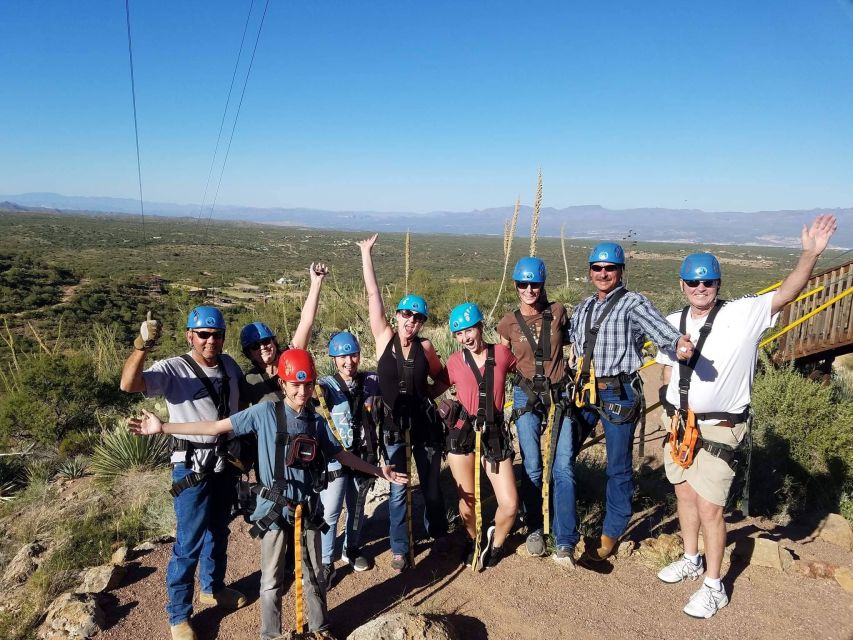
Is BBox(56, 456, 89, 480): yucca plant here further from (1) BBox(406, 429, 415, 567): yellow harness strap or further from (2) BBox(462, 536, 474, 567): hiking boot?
(2) BBox(462, 536, 474, 567): hiking boot

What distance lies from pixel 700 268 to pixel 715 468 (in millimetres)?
1320

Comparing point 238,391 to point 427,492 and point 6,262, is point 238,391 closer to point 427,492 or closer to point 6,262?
point 427,492

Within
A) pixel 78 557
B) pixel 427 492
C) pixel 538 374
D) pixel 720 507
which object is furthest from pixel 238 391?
pixel 720 507

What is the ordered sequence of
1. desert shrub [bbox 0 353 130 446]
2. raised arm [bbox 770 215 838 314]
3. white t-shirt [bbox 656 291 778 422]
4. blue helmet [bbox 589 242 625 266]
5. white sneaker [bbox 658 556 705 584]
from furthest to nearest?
desert shrub [bbox 0 353 130 446]
white sneaker [bbox 658 556 705 584]
blue helmet [bbox 589 242 625 266]
white t-shirt [bbox 656 291 778 422]
raised arm [bbox 770 215 838 314]

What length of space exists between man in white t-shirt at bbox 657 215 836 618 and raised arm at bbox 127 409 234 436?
2920 mm

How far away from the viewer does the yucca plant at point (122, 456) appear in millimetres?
7113

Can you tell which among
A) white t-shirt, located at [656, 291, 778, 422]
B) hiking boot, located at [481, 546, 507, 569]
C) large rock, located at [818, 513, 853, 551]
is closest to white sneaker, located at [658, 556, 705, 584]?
hiking boot, located at [481, 546, 507, 569]

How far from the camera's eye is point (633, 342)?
3977mm

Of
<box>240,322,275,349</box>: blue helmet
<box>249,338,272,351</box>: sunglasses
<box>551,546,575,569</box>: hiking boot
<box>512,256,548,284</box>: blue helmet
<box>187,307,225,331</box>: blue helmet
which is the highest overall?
<box>512,256,548,284</box>: blue helmet

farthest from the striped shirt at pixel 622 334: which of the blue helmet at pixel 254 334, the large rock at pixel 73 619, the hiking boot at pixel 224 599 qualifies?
the large rock at pixel 73 619

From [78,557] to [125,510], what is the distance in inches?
43.0

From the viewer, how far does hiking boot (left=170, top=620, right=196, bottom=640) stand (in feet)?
12.0

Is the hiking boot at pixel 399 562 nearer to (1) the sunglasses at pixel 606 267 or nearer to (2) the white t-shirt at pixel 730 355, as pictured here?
(2) the white t-shirt at pixel 730 355

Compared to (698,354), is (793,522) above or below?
below
